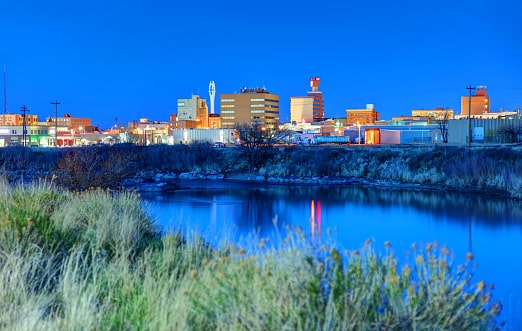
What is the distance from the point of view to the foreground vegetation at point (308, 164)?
25.1 meters

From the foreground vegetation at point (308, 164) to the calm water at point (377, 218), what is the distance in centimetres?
266

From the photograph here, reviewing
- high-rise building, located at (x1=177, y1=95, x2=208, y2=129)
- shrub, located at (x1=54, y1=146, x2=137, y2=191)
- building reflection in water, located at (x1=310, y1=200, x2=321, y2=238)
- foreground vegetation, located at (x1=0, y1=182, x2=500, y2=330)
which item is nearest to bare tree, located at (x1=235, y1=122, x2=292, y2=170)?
building reflection in water, located at (x1=310, y1=200, x2=321, y2=238)

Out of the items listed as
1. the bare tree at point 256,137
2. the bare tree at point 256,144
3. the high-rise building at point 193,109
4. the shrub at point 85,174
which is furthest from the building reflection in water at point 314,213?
the high-rise building at point 193,109

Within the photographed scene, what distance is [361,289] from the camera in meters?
5.54

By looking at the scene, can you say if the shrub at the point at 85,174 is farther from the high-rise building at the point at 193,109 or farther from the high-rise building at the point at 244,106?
the high-rise building at the point at 244,106

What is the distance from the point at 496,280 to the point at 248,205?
722 inches

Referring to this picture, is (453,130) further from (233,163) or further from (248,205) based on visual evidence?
(248,205)

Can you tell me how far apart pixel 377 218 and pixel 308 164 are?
26342 mm

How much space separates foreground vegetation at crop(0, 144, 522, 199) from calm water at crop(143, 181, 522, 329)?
2661 mm

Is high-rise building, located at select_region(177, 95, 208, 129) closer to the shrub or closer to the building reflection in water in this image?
the building reflection in water

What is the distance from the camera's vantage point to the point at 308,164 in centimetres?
5222

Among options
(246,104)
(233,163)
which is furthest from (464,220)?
(246,104)

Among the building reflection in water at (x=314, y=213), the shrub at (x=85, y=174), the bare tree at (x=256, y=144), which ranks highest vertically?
the bare tree at (x=256, y=144)

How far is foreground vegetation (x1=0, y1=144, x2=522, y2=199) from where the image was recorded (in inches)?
988
